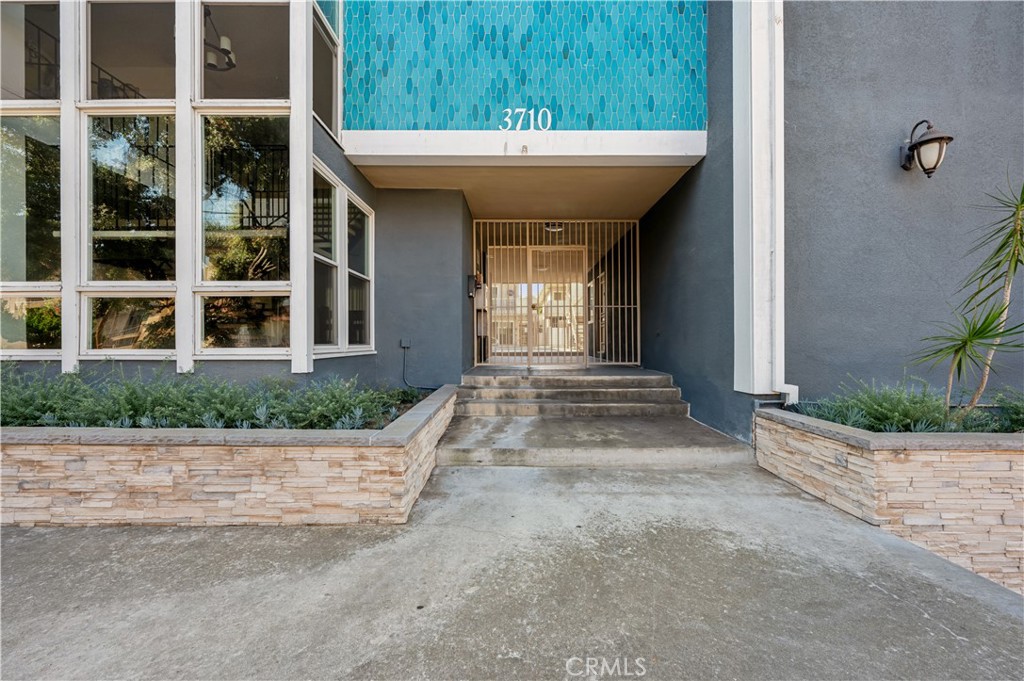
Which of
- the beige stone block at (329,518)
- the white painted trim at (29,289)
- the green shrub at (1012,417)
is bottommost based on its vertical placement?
the beige stone block at (329,518)

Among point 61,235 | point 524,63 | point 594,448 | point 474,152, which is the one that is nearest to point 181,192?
point 61,235

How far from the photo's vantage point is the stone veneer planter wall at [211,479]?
7.73 feet

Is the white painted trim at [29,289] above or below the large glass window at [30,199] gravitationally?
below

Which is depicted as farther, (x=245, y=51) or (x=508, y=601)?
(x=245, y=51)

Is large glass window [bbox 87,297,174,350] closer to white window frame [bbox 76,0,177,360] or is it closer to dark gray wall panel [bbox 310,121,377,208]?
white window frame [bbox 76,0,177,360]

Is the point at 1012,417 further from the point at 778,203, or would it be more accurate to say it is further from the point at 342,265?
the point at 342,265

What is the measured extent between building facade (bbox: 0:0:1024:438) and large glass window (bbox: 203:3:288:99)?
0.02 metres

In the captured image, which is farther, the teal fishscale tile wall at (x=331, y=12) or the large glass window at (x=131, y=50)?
the teal fishscale tile wall at (x=331, y=12)

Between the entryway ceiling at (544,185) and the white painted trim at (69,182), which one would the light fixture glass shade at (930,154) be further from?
the white painted trim at (69,182)

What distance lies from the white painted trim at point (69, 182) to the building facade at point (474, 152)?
2 centimetres

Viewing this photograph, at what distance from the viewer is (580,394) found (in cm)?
482

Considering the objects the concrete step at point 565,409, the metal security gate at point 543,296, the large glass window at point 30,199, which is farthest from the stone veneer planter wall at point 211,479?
the metal security gate at point 543,296

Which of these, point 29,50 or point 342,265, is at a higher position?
point 29,50

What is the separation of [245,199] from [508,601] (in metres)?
3.81
